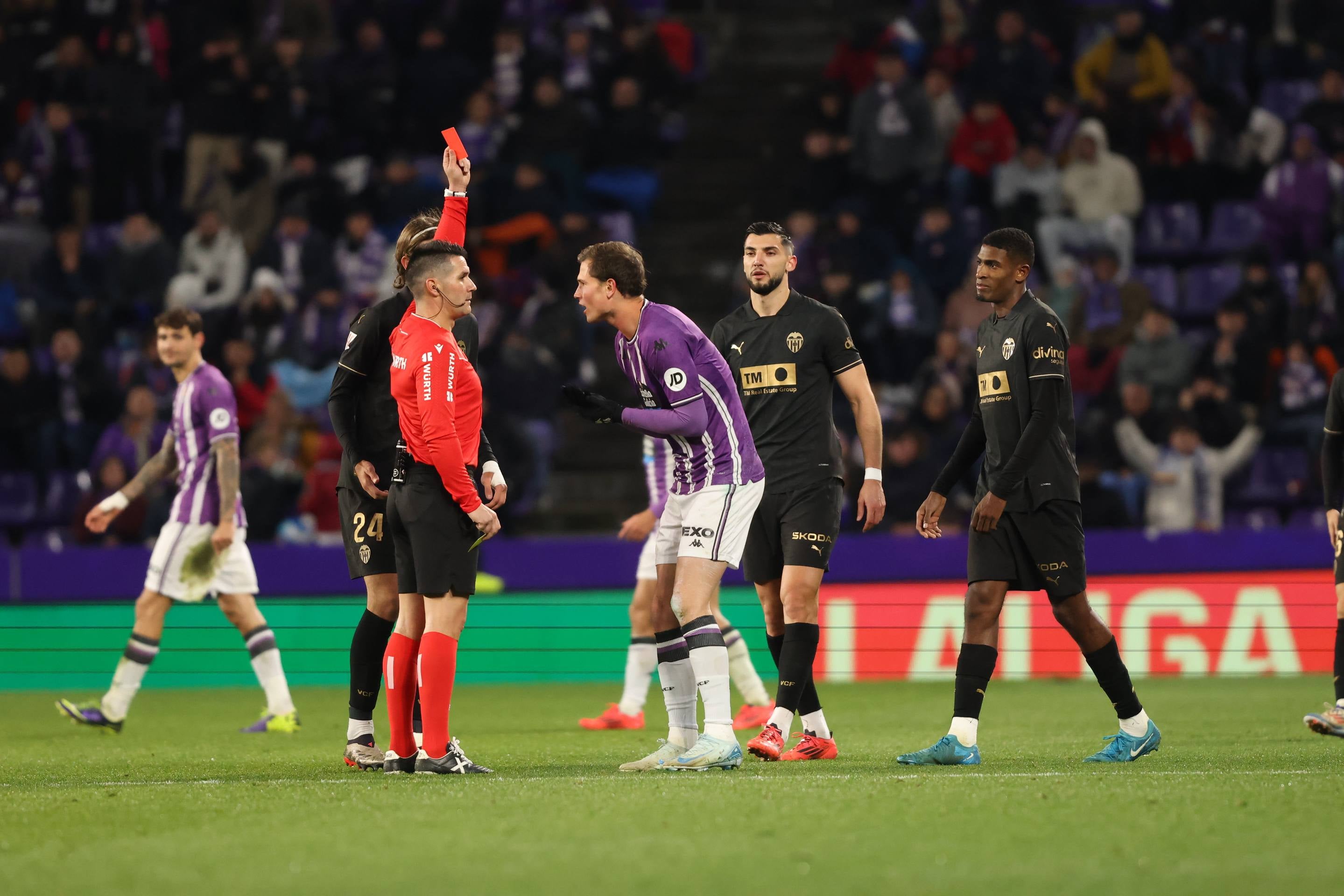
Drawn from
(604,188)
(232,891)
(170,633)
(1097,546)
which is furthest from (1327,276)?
(232,891)

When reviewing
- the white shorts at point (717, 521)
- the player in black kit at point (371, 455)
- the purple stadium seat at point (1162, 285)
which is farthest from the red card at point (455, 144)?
the purple stadium seat at point (1162, 285)

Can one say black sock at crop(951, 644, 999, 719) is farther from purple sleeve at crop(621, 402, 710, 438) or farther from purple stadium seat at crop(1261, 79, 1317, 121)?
purple stadium seat at crop(1261, 79, 1317, 121)

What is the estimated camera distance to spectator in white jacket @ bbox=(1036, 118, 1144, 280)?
56.2ft

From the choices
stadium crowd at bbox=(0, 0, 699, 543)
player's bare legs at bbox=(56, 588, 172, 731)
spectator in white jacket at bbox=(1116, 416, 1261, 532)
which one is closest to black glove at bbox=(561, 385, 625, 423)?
player's bare legs at bbox=(56, 588, 172, 731)

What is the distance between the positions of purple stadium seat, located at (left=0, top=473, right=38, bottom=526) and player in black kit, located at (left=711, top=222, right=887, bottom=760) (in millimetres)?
10257

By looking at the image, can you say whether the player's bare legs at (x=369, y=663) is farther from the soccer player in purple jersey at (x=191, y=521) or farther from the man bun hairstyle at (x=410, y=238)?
the soccer player in purple jersey at (x=191, y=521)

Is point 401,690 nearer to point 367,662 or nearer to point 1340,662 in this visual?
point 367,662

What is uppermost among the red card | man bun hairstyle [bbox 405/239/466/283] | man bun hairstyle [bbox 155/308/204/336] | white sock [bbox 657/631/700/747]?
the red card

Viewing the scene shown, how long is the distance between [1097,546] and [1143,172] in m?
5.68

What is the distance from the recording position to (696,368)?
23.2 feet

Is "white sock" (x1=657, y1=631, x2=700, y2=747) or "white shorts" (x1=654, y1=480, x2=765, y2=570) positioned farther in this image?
"white sock" (x1=657, y1=631, x2=700, y2=747)

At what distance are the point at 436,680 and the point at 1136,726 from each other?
3.09 meters

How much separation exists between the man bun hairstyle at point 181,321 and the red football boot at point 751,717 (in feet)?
13.0

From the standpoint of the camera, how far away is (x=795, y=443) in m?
7.89
